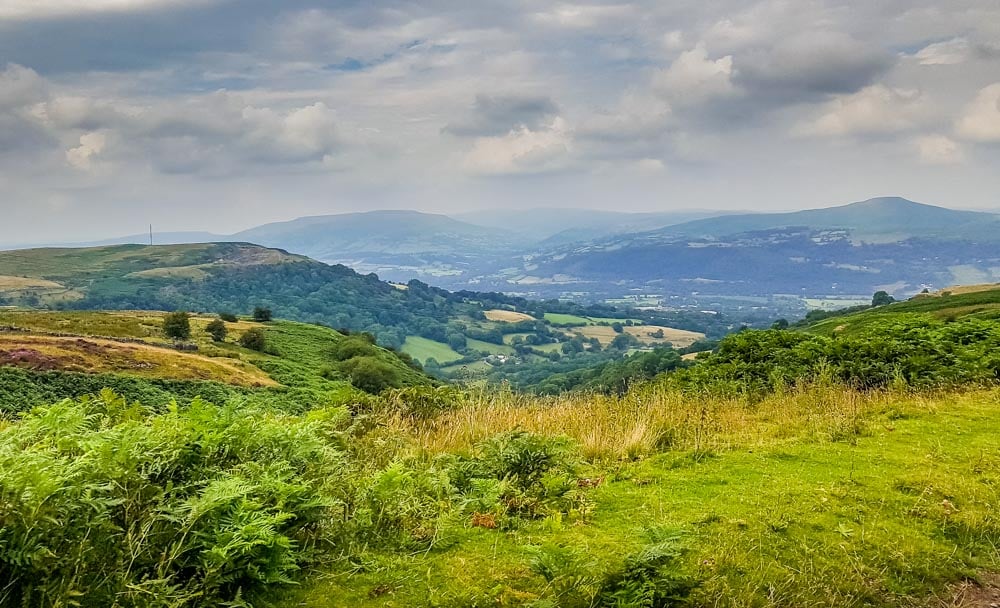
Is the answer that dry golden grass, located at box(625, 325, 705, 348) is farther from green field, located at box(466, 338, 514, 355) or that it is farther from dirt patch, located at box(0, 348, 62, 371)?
dirt patch, located at box(0, 348, 62, 371)

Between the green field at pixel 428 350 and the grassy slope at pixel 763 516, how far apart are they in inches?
5341

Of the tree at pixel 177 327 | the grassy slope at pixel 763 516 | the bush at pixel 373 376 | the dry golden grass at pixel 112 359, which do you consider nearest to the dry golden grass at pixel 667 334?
the bush at pixel 373 376

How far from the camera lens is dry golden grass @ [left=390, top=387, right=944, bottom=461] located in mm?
7375

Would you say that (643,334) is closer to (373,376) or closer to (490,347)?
(490,347)

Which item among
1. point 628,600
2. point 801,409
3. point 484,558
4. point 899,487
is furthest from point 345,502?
point 801,409

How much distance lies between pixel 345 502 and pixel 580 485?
250 cm

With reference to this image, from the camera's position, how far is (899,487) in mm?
5879

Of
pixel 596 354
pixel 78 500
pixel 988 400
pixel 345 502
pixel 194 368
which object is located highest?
pixel 78 500

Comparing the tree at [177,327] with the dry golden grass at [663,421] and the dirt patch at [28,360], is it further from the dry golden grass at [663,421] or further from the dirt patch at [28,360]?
the dry golden grass at [663,421]

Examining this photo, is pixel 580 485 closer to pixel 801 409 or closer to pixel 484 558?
pixel 484 558

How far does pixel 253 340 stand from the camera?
246ft

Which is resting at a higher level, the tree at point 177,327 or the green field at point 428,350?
the tree at point 177,327

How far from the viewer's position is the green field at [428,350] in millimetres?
147125

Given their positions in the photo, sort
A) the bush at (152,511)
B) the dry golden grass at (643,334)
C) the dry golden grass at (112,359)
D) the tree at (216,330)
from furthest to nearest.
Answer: the dry golden grass at (643,334)
the tree at (216,330)
the dry golden grass at (112,359)
the bush at (152,511)
